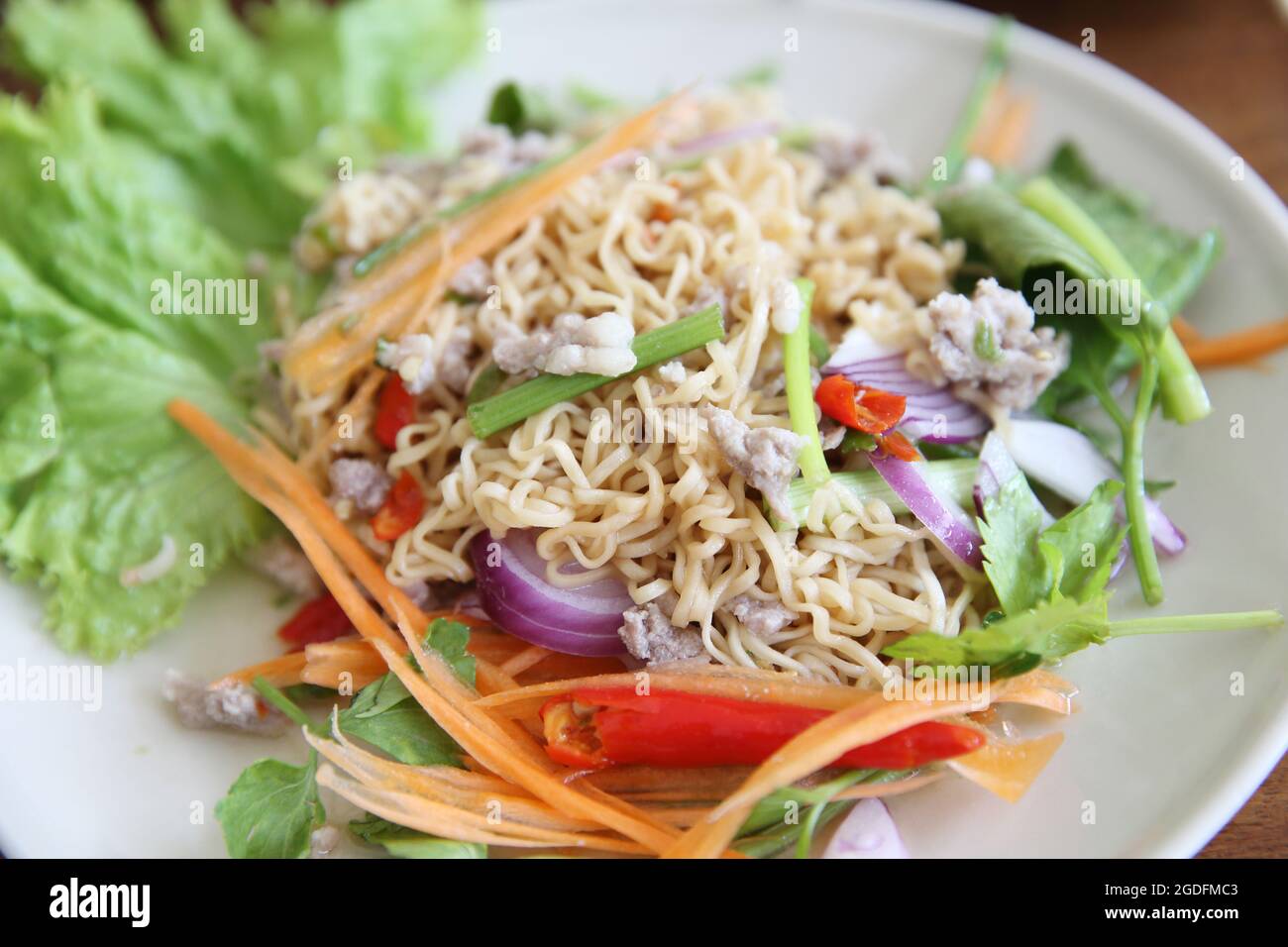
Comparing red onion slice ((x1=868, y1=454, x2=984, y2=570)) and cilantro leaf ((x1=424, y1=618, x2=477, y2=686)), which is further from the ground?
red onion slice ((x1=868, y1=454, x2=984, y2=570))

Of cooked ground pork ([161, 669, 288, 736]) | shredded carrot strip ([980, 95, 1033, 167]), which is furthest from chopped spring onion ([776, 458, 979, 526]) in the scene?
shredded carrot strip ([980, 95, 1033, 167])

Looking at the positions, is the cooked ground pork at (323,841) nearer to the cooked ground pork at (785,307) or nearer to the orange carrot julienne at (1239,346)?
the cooked ground pork at (785,307)

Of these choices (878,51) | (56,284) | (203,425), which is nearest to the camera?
(203,425)

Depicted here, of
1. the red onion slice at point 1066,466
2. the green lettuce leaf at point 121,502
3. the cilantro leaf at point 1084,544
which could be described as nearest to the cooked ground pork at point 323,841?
the green lettuce leaf at point 121,502
